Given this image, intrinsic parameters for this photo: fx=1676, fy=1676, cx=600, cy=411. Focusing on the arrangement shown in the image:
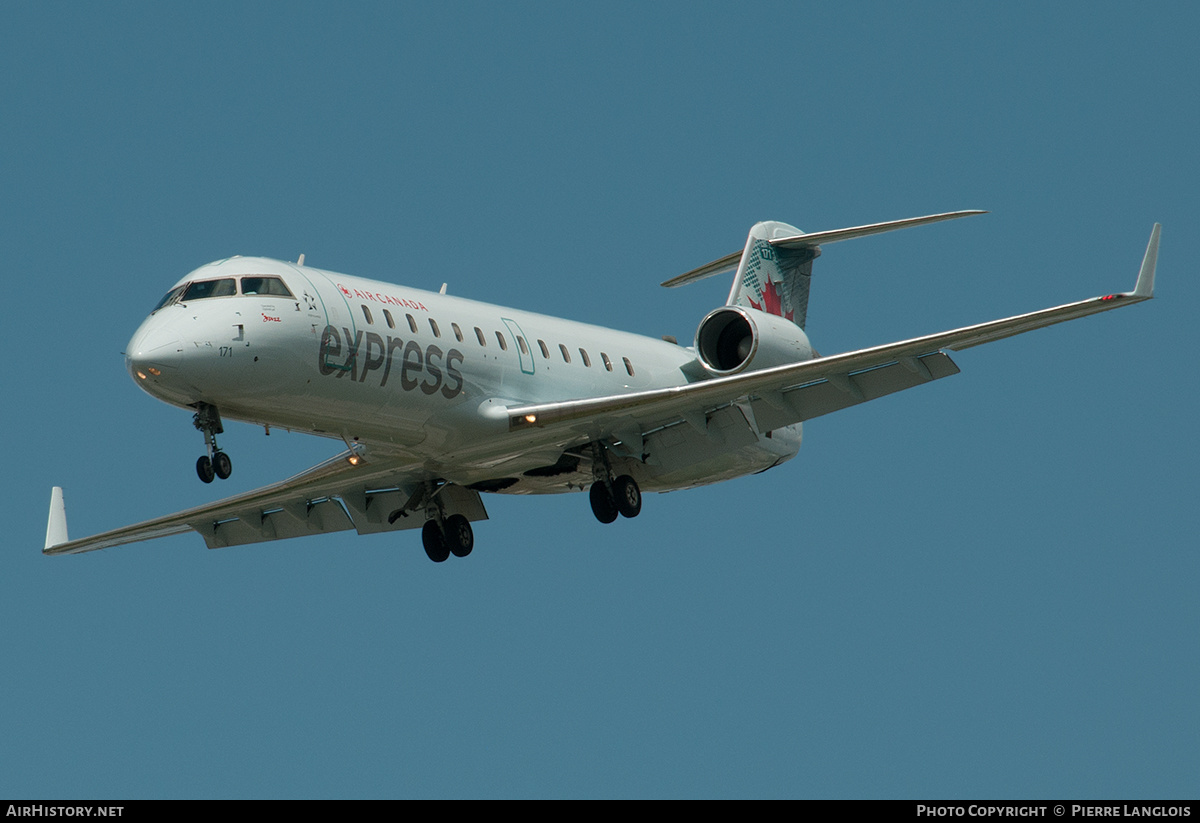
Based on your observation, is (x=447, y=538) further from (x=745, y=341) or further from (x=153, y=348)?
(x=153, y=348)

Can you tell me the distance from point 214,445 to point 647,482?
7.33m

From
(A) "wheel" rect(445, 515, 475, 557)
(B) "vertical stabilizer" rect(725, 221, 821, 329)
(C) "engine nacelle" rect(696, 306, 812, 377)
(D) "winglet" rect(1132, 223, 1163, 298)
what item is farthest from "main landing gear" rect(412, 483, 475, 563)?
(D) "winglet" rect(1132, 223, 1163, 298)

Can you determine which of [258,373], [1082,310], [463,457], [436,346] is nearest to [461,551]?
[463,457]

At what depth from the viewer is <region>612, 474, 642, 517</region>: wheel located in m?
23.7

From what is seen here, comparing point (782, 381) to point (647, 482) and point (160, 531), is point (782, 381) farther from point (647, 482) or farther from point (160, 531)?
point (160, 531)

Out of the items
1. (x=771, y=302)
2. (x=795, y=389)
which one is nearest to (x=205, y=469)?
(x=795, y=389)

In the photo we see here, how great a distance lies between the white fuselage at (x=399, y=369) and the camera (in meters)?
19.8

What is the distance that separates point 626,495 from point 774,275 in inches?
236

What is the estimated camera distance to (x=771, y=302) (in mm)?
27625

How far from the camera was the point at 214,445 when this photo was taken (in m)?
20.0

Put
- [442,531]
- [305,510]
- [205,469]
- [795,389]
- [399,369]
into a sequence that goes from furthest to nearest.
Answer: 1. [305,510]
2. [442,531]
3. [795,389]
4. [399,369]
5. [205,469]

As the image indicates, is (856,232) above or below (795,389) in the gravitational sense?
above

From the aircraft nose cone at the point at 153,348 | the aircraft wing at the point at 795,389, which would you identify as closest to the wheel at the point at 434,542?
the aircraft wing at the point at 795,389

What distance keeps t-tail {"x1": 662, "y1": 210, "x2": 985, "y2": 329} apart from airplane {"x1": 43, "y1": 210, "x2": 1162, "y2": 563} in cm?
4
